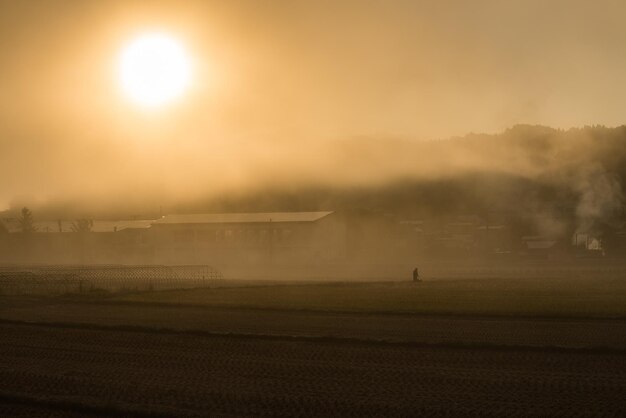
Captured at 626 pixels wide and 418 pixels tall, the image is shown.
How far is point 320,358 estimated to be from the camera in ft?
81.4

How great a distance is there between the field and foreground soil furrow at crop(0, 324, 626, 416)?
0.05 m

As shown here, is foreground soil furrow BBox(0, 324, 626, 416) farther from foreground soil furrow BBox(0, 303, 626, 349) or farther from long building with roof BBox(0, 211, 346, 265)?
long building with roof BBox(0, 211, 346, 265)

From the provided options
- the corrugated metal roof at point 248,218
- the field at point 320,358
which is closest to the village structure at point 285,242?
the corrugated metal roof at point 248,218

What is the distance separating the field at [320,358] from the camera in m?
18.2

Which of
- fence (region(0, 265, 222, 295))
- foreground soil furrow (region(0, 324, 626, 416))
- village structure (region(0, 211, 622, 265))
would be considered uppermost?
village structure (region(0, 211, 622, 265))

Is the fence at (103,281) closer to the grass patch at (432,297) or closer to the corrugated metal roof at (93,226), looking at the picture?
the grass patch at (432,297)

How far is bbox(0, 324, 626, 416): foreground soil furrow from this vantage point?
17.9 m

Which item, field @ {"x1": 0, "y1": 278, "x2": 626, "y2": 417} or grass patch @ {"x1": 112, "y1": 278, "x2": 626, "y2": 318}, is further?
grass patch @ {"x1": 112, "y1": 278, "x2": 626, "y2": 318}

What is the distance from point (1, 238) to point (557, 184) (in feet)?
327

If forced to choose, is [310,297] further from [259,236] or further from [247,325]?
[259,236]

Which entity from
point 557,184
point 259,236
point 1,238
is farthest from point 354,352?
point 1,238

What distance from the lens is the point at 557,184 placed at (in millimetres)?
130250

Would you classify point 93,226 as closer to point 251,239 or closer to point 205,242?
point 205,242

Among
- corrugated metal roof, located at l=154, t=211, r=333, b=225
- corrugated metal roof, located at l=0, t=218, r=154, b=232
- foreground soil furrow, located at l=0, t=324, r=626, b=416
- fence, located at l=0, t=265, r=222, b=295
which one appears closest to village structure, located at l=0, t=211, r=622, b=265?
corrugated metal roof, located at l=154, t=211, r=333, b=225
